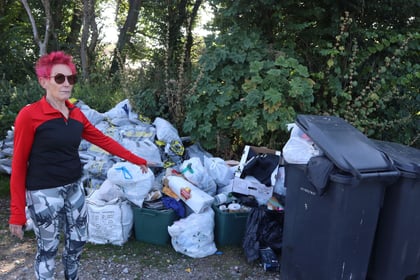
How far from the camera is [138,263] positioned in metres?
3.70

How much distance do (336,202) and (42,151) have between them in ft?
6.79

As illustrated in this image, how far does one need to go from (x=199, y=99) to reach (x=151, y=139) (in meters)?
0.90

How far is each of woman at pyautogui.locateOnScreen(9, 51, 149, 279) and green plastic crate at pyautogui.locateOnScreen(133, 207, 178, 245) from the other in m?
1.33

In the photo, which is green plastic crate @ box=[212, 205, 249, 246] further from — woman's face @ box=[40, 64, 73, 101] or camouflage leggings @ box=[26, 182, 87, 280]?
woman's face @ box=[40, 64, 73, 101]

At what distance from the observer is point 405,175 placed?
2.92 meters

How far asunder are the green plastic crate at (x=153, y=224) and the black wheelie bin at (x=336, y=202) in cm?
140

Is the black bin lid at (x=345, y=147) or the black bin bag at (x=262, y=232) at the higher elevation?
the black bin lid at (x=345, y=147)

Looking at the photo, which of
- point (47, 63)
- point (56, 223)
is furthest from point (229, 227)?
point (47, 63)

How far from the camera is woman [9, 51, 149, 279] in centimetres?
227

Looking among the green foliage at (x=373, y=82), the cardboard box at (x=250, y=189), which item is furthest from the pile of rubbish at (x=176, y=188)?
the green foliage at (x=373, y=82)

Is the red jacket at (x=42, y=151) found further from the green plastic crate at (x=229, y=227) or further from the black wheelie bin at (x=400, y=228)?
the black wheelie bin at (x=400, y=228)

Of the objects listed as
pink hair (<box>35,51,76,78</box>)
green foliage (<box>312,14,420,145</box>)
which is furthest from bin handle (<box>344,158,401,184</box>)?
green foliage (<box>312,14,420,145</box>)

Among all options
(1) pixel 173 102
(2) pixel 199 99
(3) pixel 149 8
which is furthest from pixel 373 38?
(3) pixel 149 8

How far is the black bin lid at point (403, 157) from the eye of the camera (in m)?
2.94
